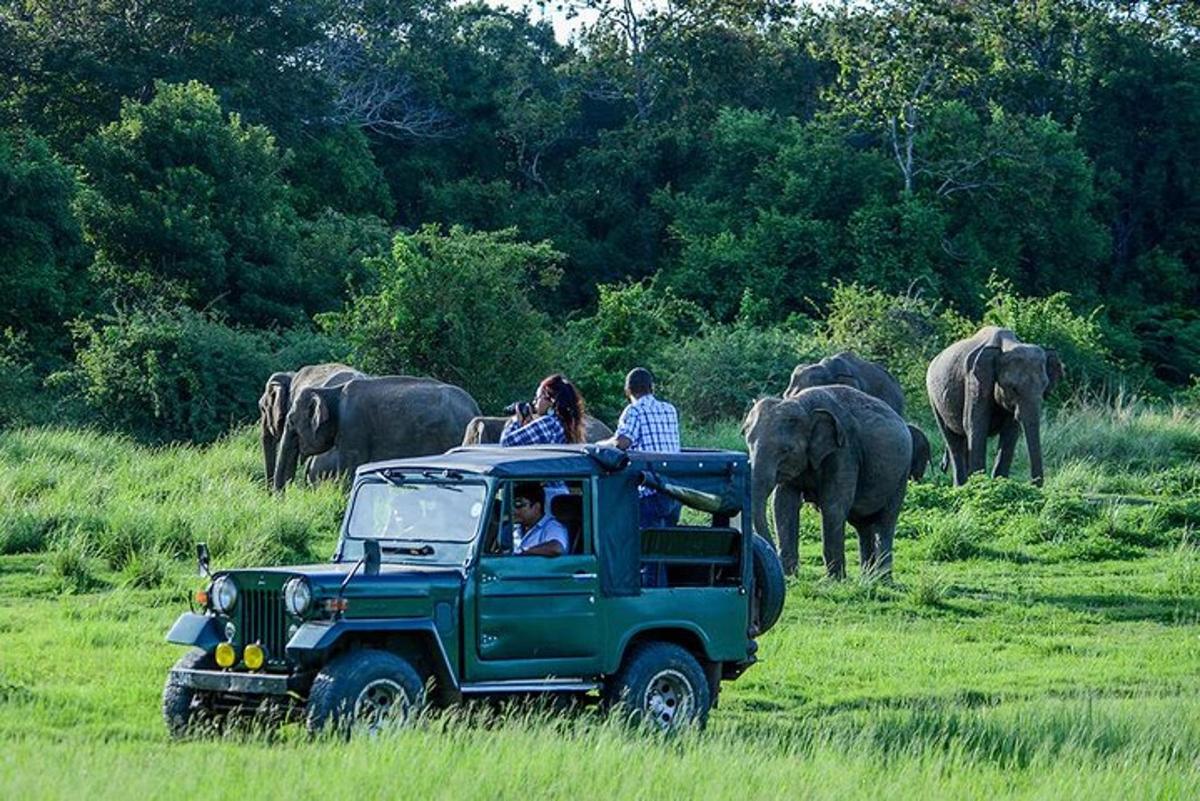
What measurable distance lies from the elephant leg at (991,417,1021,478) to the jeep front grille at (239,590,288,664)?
66.2ft

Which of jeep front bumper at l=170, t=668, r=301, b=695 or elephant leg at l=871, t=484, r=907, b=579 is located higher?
jeep front bumper at l=170, t=668, r=301, b=695

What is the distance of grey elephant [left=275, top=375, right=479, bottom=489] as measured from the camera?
27.5 metres

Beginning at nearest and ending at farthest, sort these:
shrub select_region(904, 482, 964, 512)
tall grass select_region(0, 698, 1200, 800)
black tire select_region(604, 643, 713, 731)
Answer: tall grass select_region(0, 698, 1200, 800), black tire select_region(604, 643, 713, 731), shrub select_region(904, 482, 964, 512)

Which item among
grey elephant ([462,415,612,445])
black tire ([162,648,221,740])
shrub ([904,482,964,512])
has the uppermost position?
grey elephant ([462,415,612,445])

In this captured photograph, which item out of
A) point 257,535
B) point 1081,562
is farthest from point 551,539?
point 1081,562

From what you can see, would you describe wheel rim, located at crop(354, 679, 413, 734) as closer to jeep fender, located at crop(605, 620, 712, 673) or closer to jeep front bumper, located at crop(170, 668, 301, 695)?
jeep front bumper, located at crop(170, 668, 301, 695)

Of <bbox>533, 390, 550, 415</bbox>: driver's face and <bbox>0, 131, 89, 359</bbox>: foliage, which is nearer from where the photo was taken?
<bbox>533, 390, 550, 415</bbox>: driver's face

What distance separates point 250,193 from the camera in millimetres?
41250

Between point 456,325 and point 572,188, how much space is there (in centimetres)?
2318

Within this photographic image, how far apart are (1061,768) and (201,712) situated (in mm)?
4273

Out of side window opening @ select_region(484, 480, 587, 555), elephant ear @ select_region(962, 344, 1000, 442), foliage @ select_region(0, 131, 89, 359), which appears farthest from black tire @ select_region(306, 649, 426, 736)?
foliage @ select_region(0, 131, 89, 359)

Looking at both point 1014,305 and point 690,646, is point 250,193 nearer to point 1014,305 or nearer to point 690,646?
point 1014,305

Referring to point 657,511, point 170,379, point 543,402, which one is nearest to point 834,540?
point 543,402

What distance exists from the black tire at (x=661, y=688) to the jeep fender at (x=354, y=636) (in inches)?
41.6
